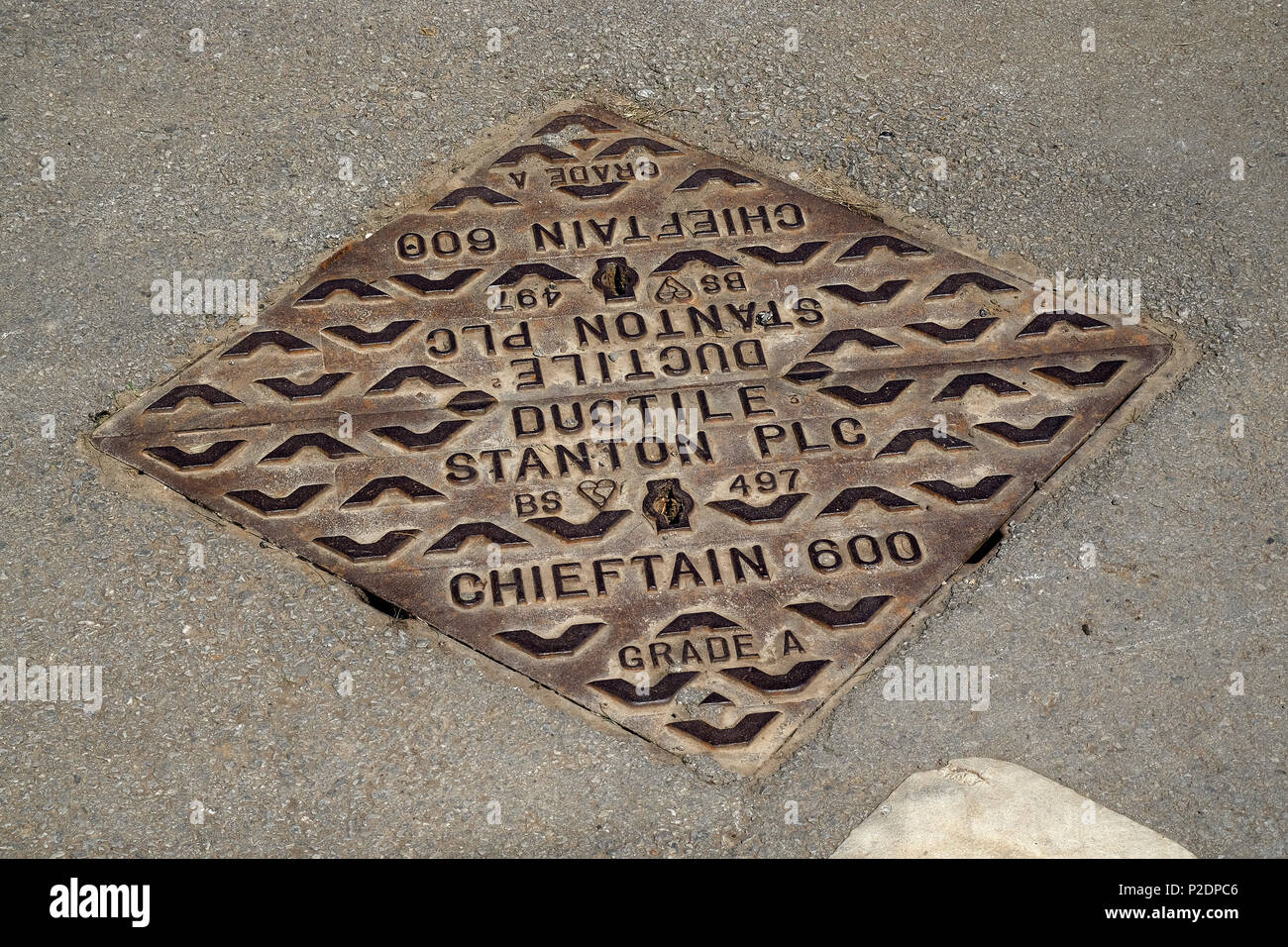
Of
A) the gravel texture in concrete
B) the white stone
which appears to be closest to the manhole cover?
the gravel texture in concrete

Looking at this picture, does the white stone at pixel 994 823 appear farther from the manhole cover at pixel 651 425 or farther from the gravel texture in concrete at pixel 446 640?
the manhole cover at pixel 651 425

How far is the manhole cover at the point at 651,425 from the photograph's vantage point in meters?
3.15

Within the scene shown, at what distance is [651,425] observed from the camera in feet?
11.5

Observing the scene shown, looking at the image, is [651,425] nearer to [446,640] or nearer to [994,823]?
[446,640]

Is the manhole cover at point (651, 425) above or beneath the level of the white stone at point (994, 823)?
above

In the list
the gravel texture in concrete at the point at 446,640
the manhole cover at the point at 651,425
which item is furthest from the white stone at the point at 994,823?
the manhole cover at the point at 651,425

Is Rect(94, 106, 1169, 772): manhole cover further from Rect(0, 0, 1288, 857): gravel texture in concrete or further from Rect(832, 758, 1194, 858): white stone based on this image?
Rect(832, 758, 1194, 858): white stone

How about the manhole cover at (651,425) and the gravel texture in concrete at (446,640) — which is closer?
the gravel texture in concrete at (446,640)

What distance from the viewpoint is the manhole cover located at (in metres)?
3.15

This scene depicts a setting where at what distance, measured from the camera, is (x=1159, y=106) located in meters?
4.28

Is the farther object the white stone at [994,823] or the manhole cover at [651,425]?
the manhole cover at [651,425]

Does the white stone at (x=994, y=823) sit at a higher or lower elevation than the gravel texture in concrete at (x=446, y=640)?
lower

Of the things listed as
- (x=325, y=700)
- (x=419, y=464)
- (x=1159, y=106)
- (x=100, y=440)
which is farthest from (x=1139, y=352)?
(x=100, y=440)
